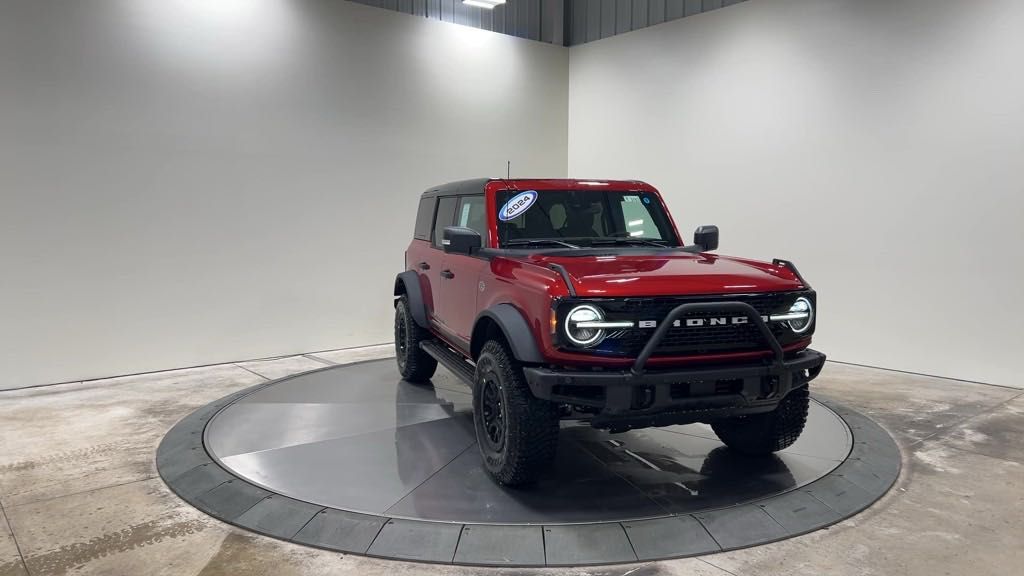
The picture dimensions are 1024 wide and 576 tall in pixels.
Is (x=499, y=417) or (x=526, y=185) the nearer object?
(x=499, y=417)

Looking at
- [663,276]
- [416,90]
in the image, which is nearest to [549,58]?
[416,90]

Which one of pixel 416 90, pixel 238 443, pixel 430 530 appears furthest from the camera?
pixel 416 90

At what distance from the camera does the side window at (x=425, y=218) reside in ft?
17.9

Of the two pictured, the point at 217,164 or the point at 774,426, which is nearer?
the point at 774,426

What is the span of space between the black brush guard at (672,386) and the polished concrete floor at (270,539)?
620 mm

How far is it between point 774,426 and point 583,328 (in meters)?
1.47

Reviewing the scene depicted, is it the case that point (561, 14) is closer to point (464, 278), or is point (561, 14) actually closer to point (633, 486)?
point (464, 278)

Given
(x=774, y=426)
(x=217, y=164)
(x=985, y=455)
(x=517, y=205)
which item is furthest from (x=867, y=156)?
(x=217, y=164)

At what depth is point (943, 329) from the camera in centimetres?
605

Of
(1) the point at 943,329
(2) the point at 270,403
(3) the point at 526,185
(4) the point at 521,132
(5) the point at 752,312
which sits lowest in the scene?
(2) the point at 270,403

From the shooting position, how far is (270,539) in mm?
3021

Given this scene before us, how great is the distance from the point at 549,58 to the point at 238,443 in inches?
255

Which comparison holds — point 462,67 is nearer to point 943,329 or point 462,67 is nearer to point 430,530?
point 943,329

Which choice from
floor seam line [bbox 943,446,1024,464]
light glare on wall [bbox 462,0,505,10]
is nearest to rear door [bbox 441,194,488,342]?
floor seam line [bbox 943,446,1024,464]
